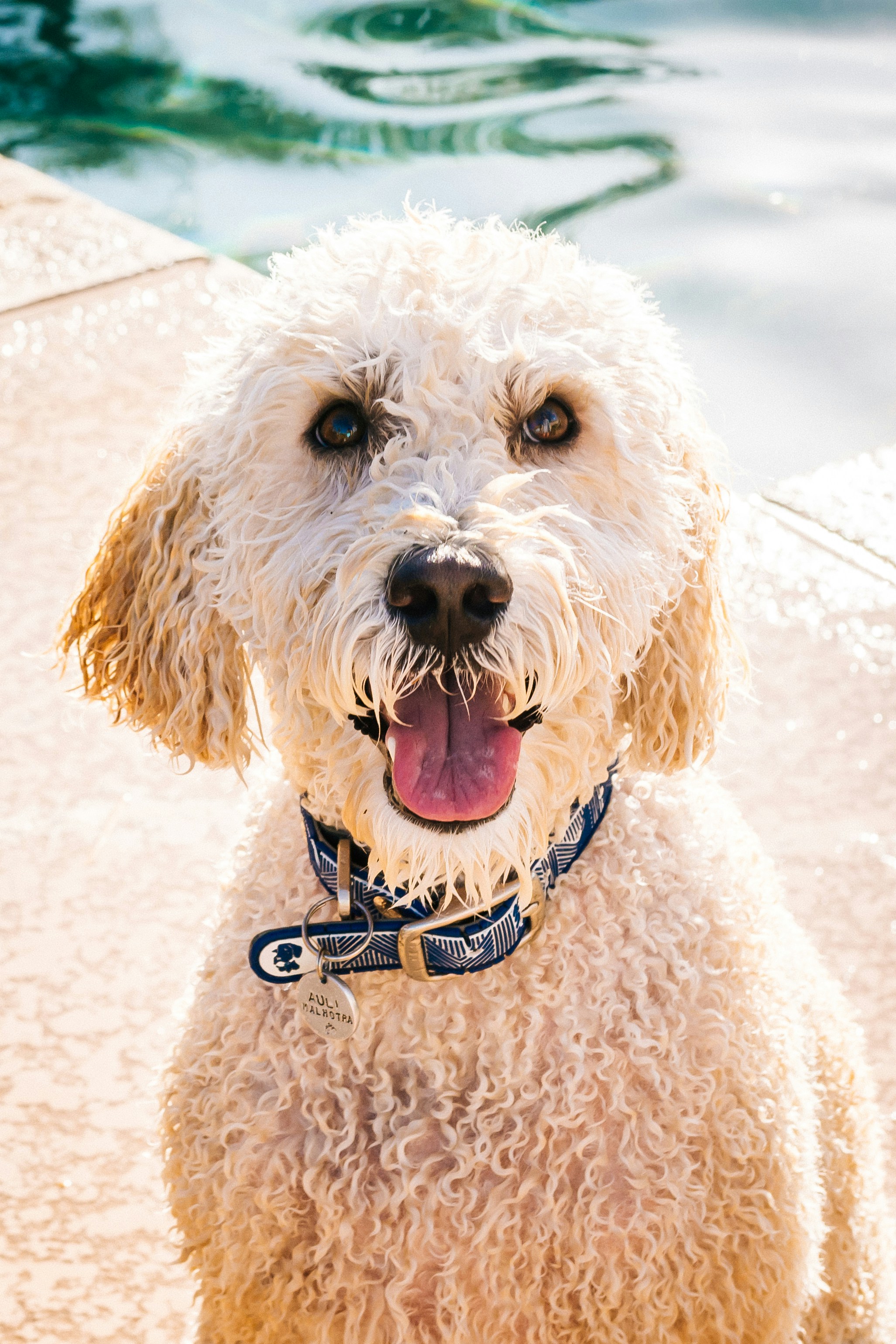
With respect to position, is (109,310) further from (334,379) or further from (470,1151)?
(470,1151)

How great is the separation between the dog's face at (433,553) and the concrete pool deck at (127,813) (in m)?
0.20

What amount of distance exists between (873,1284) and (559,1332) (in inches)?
22.0

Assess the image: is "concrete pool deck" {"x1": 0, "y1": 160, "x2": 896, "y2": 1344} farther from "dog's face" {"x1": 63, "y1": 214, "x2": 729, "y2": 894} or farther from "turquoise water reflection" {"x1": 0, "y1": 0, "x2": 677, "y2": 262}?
"turquoise water reflection" {"x1": 0, "y1": 0, "x2": 677, "y2": 262}

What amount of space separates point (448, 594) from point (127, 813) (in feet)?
5.54

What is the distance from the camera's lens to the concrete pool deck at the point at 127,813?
2.03 metres

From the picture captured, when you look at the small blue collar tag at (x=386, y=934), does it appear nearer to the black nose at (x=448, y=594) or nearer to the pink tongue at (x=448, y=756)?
the pink tongue at (x=448, y=756)

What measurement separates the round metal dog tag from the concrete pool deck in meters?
0.34

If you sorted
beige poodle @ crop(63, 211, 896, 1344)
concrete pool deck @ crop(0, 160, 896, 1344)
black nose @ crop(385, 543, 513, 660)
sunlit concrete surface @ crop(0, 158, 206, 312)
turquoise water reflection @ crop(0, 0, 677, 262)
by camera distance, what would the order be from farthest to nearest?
turquoise water reflection @ crop(0, 0, 677, 262) < sunlit concrete surface @ crop(0, 158, 206, 312) < concrete pool deck @ crop(0, 160, 896, 1344) < beige poodle @ crop(63, 211, 896, 1344) < black nose @ crop(385, 543, 513, 660)

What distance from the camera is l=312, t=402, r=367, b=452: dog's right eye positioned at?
1.47 m

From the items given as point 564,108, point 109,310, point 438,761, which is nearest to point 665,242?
point 564,108

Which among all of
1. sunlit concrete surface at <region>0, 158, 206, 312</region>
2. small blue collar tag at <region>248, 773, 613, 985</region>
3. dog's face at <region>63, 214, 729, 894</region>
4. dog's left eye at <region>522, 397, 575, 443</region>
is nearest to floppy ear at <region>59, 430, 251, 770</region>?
dog's face at <region>63, 214, 729, 894</region>

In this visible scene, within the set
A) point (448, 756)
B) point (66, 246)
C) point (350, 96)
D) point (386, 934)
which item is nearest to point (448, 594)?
point (448, 756)

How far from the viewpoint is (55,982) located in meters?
2.38

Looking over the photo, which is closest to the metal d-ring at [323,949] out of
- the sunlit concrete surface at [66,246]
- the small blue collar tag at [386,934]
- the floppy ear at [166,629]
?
the small blue collar tag at [386,934]
